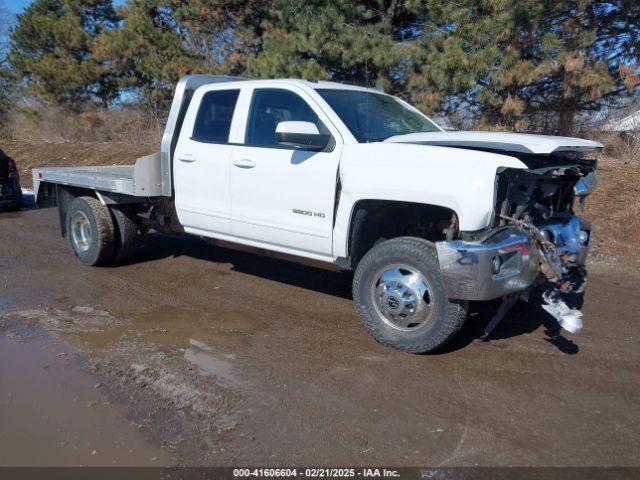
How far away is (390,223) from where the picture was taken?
16.7ft

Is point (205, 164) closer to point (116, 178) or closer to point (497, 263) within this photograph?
point (116, 178)

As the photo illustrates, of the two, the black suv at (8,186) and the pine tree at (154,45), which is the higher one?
the pine tree at (154,45)

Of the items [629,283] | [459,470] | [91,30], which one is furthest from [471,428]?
[91,30]

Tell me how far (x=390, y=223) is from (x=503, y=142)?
Result: 1.22 m

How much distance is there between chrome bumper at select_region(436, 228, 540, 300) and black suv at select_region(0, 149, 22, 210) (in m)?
9.99

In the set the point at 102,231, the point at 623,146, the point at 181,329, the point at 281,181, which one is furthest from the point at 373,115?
the point at 623,146

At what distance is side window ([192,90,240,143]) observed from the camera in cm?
587

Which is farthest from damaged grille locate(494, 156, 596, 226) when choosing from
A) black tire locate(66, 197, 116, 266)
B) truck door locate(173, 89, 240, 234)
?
black tire locate(66, 197, 116, 266)

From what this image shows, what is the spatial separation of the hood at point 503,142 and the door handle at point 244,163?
1268 mm

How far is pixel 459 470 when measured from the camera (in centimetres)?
311

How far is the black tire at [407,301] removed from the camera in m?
4.32

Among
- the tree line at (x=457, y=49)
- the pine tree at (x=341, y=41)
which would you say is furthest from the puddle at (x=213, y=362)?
the pine tree at (x=341, y=41)

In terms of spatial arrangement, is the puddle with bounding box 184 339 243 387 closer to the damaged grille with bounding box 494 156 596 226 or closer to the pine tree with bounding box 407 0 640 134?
the damaged grille with bounding box 494 156 596 226

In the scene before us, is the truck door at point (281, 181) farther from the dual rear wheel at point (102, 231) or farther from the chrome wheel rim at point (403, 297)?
the dual rear wheel at point (102, 231)
